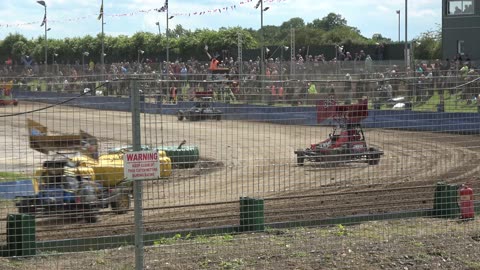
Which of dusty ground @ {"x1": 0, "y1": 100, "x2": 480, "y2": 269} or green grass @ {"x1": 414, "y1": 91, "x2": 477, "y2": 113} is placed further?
green grass @ {"x1": 414, "y1": 91, "x2": 477, "y2": 113}

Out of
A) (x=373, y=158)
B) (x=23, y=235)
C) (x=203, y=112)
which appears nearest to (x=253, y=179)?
(x=373, y=158)

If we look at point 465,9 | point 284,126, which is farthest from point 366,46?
point 284,126

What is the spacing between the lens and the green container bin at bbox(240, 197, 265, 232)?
401 inches

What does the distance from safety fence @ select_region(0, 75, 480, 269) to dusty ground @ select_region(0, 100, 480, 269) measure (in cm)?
5

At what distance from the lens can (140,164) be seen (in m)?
6.60

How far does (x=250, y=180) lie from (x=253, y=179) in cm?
474

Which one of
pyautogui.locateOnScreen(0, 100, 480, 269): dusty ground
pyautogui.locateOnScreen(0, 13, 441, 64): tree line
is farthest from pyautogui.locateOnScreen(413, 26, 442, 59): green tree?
pyautogui.locateOnScreen(0, 100, 480, 269): dusty ground

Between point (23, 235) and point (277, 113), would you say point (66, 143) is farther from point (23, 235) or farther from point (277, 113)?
point (277, 113)

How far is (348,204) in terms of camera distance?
42.0 feet

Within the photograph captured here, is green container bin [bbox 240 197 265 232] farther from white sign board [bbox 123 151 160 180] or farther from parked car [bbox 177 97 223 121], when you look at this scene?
white sign board [bbox 123 151 160 180]

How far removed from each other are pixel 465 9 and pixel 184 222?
130 feet

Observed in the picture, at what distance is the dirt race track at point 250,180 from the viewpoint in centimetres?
1029

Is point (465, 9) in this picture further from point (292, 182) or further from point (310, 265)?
point (310, 265)

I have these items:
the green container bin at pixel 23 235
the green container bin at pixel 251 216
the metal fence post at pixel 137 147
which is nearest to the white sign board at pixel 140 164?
the metal fence post at pixel 137 147
